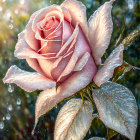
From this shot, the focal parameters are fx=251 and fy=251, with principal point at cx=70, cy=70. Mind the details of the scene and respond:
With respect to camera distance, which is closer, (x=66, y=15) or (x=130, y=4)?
(x=66, y=15)

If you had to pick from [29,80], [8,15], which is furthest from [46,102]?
[8,15]

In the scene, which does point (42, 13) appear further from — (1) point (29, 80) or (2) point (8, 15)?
(2) point (8, 15)

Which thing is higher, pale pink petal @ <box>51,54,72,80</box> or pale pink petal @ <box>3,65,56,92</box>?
pale pink petal @ <box>51,54,72,80</box>

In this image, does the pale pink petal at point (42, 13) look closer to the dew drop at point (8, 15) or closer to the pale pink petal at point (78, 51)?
the pale pink petal at point (78, 51)

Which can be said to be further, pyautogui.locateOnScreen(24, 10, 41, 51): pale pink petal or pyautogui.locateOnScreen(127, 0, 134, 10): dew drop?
pyautogui.locateOnScreen(127, 0, 134, 10): dew drop

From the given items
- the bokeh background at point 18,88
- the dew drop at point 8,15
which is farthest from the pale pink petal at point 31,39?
the dew drop at point 8,15

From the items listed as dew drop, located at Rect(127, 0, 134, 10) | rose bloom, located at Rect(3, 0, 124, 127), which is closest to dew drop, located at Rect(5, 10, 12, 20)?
dew drop, located at Rect(127, 0, 134, 10)

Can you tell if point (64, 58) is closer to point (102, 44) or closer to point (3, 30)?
point (102, 44)

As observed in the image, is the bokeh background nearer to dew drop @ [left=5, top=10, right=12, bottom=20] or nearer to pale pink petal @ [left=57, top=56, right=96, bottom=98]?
dew drop @ [left=5, top=10, right=12, bottom=20]
